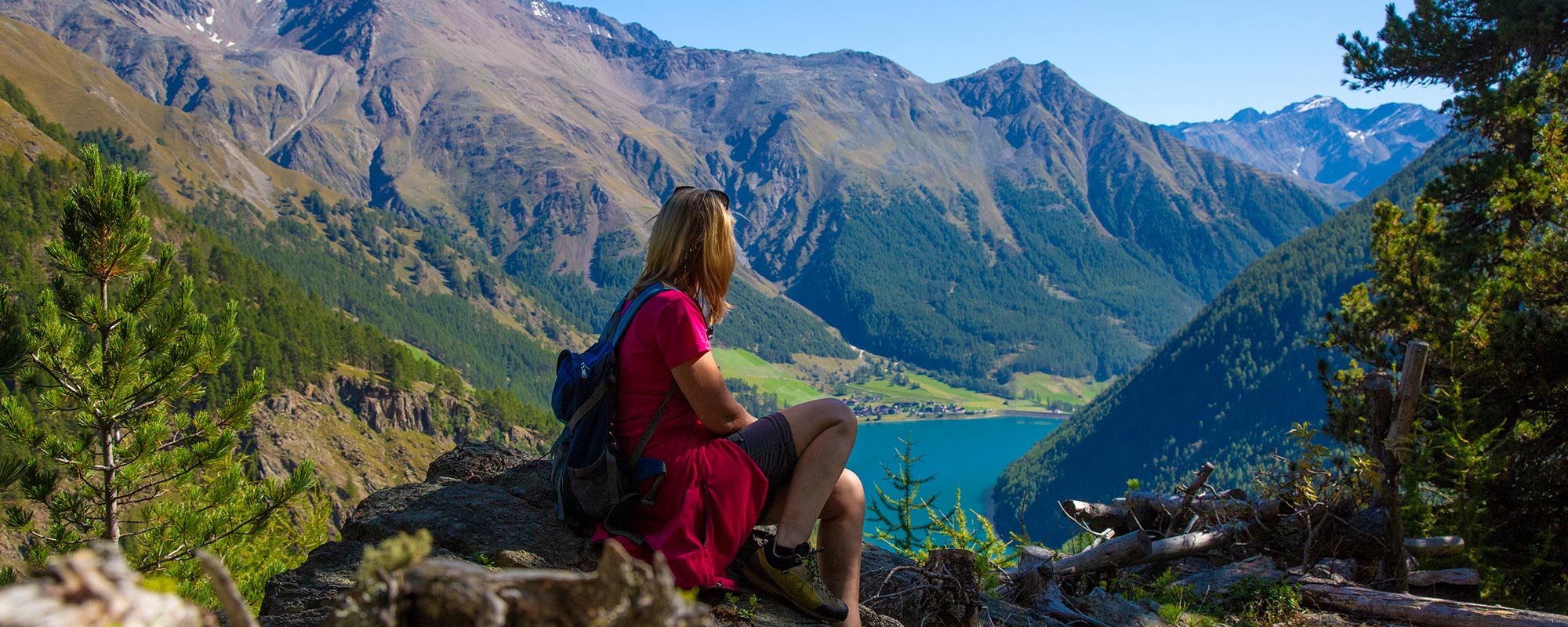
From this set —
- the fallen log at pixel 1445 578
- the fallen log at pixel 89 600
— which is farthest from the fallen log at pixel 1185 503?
the fallen log at pixel 89 600

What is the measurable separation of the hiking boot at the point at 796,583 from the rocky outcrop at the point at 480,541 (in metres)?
0.07

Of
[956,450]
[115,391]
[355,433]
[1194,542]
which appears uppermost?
[1194,542]

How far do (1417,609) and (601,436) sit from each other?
18.7 feet

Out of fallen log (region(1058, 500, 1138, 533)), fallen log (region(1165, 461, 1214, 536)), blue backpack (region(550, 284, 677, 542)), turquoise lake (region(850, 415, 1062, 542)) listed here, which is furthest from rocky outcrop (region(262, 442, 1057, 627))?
turquoise lake (region(850, 415, 1062, 542))

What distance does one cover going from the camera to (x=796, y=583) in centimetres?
407

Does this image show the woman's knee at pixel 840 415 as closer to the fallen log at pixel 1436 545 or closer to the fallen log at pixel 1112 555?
the fallen log at pixel 1112 555

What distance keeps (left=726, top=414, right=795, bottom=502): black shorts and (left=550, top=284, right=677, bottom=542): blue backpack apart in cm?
45

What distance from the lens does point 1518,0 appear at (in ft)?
37.8

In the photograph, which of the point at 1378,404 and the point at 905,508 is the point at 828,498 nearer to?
the point at 905,508

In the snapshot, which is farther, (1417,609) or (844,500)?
(1417,609)

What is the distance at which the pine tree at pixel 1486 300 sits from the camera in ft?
25.7

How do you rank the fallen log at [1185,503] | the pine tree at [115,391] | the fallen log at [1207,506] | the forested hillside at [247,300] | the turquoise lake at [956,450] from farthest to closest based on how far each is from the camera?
1. the turquoise lake at [956,450]
2. the forested hillside at [247,300]
3. the fallen log at [1185,503]
4. the fallen log at [1207,506]
5. the pine tree at [115,391]

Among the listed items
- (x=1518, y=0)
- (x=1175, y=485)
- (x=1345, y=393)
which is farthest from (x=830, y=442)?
(x=1518, y=0)

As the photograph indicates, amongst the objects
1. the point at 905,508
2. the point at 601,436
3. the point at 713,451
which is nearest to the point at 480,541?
the point at 601,436
